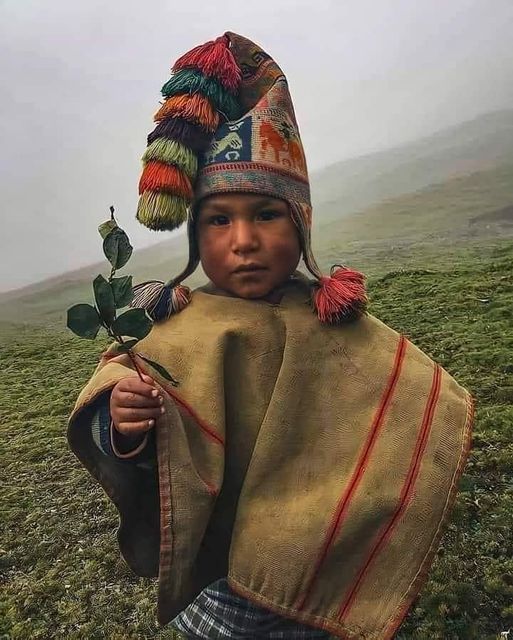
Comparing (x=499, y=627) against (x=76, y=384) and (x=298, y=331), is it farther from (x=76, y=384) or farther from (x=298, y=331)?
(x=76, y=384)

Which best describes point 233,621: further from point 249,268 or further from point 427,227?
point 427,227

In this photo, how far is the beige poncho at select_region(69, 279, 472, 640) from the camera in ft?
4.09

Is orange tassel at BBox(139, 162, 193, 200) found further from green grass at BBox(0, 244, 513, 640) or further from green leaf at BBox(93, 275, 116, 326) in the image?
green grass at BBox(0, 244, 513, 640)

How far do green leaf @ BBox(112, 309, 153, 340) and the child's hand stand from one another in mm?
213

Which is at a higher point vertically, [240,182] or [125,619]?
[240,182]

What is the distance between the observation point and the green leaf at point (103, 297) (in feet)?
2.90

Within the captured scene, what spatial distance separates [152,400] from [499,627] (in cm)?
109

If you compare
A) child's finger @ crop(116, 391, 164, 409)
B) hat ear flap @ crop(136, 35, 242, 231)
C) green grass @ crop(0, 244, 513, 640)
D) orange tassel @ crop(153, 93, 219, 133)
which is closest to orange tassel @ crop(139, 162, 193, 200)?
hat ear flap @ crop(136, 35, 242, 231)

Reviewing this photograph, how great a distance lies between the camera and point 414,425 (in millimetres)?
1365

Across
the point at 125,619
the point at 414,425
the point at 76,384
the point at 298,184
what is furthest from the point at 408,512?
the point at 76,384

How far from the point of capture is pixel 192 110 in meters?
1.35

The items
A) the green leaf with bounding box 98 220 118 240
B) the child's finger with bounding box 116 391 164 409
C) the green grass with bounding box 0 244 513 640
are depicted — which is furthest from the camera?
the green grass with bounding box 0 244 513 640

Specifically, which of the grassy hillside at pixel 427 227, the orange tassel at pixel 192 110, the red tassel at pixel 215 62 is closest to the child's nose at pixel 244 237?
the orange tassel at pixel 192 110

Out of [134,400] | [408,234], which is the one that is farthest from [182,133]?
[408,234]
